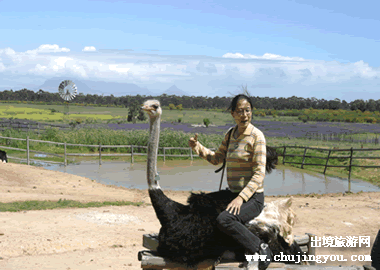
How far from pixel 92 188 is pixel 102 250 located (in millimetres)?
6373

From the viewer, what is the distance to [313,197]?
39.2 feet

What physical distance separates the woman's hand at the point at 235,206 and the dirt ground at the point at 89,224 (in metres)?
2.72

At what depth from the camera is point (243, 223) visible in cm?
314

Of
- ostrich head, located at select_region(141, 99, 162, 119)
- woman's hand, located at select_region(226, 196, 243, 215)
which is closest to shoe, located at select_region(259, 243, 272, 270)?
woman's hand, located at select_region(226, 196, 243, 215)

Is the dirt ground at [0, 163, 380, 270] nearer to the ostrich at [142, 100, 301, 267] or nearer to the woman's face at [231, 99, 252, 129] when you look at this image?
the ostrich at [142, 100, 301, 267]

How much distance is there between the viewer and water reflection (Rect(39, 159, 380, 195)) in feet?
45.6

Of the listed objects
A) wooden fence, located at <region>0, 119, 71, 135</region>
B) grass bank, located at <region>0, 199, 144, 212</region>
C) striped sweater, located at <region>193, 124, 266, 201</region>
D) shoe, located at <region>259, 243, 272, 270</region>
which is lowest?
grass bank, located at <region>0, 199, 144, 212</region>

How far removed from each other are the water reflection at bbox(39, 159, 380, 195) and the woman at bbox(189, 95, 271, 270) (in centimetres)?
990

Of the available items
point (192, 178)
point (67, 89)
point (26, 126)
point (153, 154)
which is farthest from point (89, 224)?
point (67, 89)

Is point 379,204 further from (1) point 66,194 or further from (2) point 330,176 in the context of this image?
(1) point 66,194

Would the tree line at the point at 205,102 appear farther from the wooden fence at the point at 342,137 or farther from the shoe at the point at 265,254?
the shoe at the point at 265,254

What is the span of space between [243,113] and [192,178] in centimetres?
1253

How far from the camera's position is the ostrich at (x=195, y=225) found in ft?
10.3

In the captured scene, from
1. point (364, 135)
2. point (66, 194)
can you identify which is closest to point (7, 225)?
point (66, 194)
